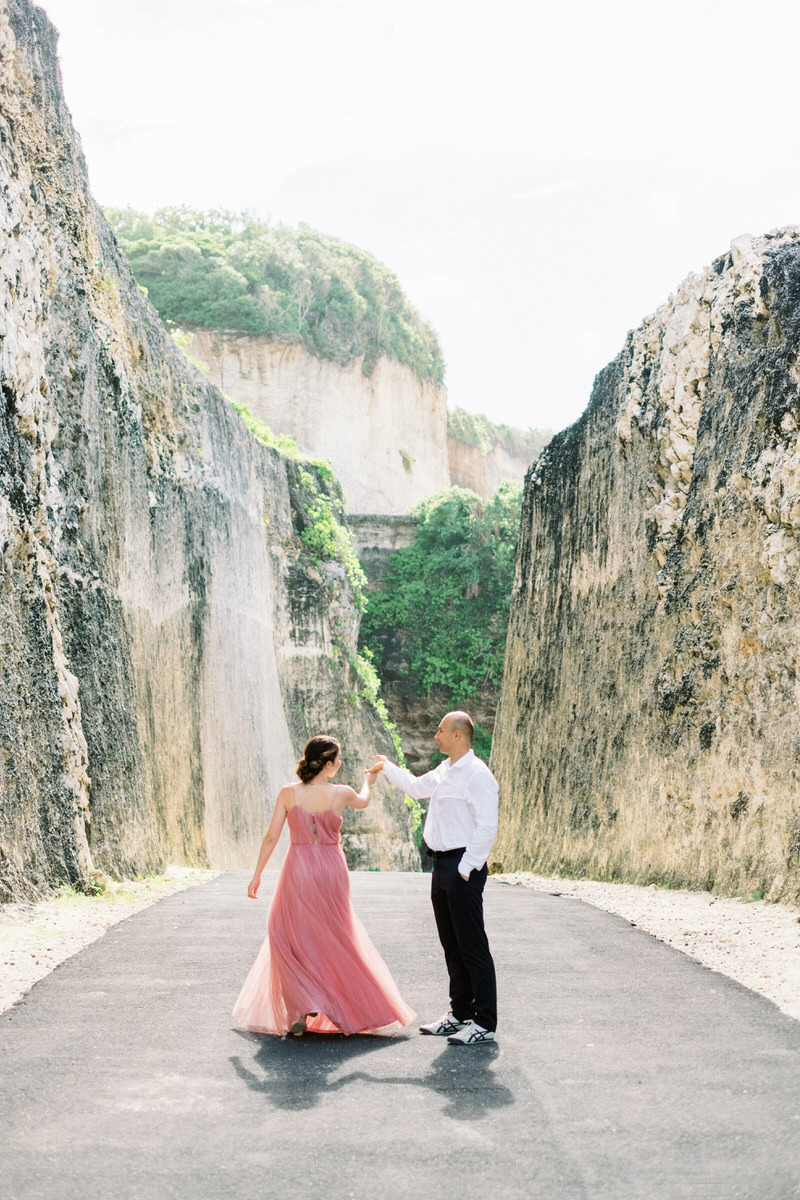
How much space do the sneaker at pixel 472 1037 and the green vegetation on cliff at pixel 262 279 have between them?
37109 millimetres

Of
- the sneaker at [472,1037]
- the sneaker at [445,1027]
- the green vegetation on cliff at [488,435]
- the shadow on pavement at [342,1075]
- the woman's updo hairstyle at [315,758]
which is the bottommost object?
the sneaker at [445,1027]

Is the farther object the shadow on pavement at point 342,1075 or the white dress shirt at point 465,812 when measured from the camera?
the white dress shirt at point 465,812

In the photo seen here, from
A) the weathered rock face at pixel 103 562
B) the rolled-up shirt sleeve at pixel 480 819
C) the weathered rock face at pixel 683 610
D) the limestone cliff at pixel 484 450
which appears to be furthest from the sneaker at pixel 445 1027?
the limestone cliff at pixel 484 450

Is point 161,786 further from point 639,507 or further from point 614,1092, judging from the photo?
point 614,1092

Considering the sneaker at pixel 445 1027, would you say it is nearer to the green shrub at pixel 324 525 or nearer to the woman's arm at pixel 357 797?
the woman's arm at pixel 357 797

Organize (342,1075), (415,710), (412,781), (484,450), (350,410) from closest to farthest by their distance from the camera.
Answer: (342,1075) → (412,781) → (415,710) → (350,410) → (484,450)

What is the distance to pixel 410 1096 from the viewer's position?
4258 mm

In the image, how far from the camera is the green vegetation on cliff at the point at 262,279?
130 feet

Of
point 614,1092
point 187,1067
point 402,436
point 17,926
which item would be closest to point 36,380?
point 17,926

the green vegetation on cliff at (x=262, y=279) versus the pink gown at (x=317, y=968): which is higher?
the green vegetation on cliff at (x=262, y=279)

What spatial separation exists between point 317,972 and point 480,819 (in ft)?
3.49

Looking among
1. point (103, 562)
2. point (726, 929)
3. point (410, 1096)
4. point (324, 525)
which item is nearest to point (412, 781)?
point (410, 1096)

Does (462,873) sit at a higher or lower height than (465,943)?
higher

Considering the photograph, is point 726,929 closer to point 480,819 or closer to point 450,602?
point 480,819
